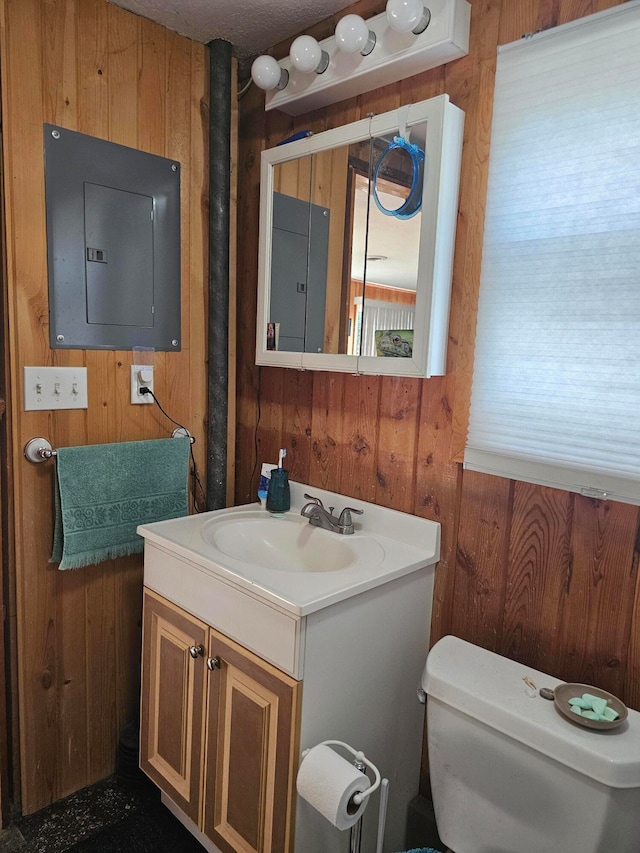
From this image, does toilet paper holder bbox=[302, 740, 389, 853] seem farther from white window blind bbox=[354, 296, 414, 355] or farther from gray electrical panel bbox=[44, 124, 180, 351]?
gray electrical panel bbox=[44, 124, 180, 351]

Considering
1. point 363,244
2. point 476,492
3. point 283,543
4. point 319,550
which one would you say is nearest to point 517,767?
point 476,492

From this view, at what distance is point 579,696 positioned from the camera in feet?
3.55

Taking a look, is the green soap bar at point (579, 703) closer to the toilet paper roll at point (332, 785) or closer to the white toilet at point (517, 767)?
the white toilet at point (517, 767)

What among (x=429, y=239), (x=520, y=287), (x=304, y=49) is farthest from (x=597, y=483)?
(x=304, y=49)

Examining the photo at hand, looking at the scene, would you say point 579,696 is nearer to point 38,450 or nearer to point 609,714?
point 609,714

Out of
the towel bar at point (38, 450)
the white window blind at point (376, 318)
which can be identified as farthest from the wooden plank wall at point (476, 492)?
the towel bar at point (38, 450)

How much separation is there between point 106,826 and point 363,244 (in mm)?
1748

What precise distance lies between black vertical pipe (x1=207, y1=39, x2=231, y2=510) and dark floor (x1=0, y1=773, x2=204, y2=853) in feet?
2.93

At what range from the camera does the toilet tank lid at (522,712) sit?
926 mm

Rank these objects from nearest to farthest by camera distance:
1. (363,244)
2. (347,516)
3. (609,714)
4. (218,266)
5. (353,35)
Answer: (609,714) → (353,35) → (363,244) → (347,516) → (218,266)

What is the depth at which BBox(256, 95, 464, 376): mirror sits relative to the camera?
1335 millimetres

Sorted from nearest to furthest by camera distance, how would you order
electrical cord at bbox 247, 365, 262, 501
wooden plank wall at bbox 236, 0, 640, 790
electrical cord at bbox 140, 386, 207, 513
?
wooden plank wall at bbox 236, 0, 640, 790, electrical cord at bbox 140, 386, 207, 513, electrical cord at bbox 247, 365, 262, 501

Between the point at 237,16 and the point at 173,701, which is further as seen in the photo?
the point at 237,16

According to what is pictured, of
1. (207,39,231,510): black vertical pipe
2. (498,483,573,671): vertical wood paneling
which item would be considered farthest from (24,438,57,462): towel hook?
(498,483,573,671): vertical wood paneling
